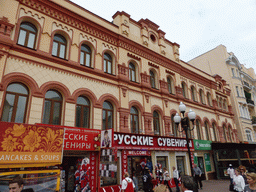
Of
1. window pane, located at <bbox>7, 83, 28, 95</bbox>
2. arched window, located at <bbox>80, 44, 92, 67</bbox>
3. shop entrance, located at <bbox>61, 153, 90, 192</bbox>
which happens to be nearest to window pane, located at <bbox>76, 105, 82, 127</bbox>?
shop entrance, located at <bbox>61, 153, 90, 192</bbox>

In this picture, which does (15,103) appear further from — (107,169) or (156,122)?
(156,122)

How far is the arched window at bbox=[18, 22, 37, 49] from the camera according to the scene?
10582 millimetres

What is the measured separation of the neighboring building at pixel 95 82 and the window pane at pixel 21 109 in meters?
0.05

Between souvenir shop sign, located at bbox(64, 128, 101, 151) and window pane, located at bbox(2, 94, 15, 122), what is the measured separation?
2944 millimetres

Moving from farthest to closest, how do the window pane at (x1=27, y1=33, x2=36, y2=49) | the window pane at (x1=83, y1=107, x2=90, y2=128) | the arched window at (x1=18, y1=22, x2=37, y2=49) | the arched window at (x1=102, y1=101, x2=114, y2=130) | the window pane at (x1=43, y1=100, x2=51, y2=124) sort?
the arched window at (x1=102, y1=101, x2=114, y2=130)
the window pane at (x1=83, y1=107, x2=90, y2=128)
the window pane at (x1=27, y1=33, x2=36, y2=49)
the arched window at (x1=18, y1=22, x2=37, y2=49)
the window pane at (x1=43, y1=100, x2=51, y2=124)

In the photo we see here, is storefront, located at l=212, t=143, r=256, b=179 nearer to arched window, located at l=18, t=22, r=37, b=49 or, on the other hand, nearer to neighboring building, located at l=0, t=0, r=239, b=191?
neighboring building, located at l=0, t=0, r=239, b=191

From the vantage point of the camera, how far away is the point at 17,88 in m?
9.71

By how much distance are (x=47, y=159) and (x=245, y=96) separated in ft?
120

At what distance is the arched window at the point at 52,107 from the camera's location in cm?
1026

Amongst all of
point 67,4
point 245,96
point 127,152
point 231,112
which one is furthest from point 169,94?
point 245,96

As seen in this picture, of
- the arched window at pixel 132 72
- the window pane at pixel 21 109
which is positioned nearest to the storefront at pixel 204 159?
the arched window at pixel 132 72

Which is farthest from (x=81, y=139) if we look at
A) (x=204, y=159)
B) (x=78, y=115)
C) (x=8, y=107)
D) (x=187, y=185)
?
(x=204, y=159)

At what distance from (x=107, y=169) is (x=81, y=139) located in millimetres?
2650

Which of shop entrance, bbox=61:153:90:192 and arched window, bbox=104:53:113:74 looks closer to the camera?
shop entrance, bbox=61:153:90:192
